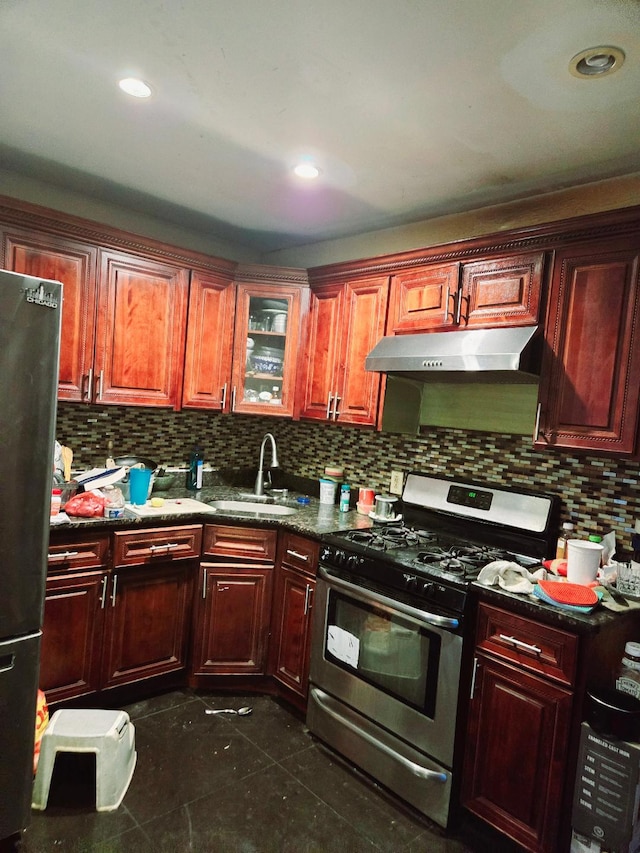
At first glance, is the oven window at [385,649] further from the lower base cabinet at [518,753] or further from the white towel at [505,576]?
the white towel at [505,576]

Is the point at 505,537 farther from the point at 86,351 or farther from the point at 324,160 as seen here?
the point at 86,351

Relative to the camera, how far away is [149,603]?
2496 mm

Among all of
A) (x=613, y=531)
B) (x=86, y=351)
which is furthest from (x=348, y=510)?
(x=86, y=351)

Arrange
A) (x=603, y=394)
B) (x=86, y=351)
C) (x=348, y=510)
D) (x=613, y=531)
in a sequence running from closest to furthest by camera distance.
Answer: (x=603, y=394)
(x=613, y=531)
(x=86, y=351)
(x=348, y=510)

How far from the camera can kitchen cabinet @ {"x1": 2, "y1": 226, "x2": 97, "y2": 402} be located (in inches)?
93.4

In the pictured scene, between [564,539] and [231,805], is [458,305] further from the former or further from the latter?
[231,805]

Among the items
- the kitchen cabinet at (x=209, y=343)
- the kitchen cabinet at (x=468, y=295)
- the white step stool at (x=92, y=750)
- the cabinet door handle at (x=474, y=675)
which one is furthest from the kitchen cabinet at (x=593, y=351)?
the white step stool at (x=92, y=750)

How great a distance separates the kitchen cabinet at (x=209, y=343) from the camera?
2896 mm

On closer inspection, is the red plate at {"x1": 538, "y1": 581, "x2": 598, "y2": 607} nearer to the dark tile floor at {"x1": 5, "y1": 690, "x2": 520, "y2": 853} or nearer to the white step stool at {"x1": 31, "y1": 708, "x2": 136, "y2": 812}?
the dark tile floor at {"x1": 5, "y1": 690, "x2": 520, "y2": 853}

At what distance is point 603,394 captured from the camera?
75.7 inches

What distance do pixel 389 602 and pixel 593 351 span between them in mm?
1251

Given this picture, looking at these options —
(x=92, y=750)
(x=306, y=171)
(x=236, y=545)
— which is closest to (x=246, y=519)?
(x=236, y=545)

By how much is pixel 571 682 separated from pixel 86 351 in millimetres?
2462

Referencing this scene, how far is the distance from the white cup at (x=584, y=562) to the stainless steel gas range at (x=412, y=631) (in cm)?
32
